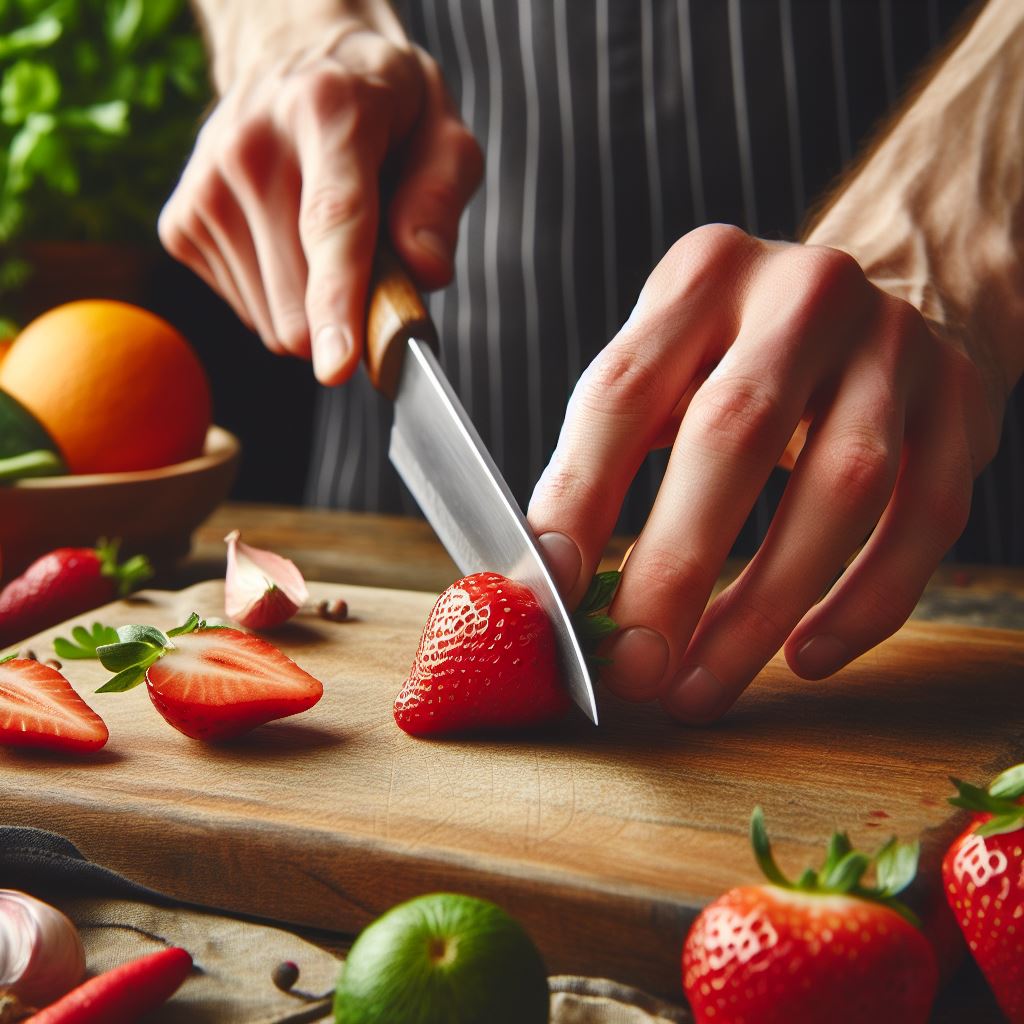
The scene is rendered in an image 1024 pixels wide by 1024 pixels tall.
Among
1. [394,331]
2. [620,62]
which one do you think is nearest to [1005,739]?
[394,331]

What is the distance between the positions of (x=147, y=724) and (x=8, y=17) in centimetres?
216

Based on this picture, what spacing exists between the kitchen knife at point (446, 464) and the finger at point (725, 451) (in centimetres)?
5

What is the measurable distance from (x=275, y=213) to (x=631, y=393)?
0.67 meters

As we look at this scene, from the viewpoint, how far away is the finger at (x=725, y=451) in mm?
909

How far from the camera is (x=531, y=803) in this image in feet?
2.77

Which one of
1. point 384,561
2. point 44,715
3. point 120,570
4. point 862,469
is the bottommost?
point 384,561

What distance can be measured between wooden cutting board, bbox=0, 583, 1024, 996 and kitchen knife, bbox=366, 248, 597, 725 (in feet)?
0.27

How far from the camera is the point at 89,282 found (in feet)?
8.70

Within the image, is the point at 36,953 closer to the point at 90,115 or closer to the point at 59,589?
the point at 59,589

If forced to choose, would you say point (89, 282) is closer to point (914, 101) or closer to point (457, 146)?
point (457, 146)

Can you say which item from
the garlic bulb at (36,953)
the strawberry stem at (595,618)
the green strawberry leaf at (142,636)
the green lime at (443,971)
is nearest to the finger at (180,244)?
the green strawberry leaf at (142,636)

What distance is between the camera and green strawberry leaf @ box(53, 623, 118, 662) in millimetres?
1122

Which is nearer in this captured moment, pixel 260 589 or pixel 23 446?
pixel 260 589

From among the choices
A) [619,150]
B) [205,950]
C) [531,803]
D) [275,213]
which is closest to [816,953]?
[531,803]
